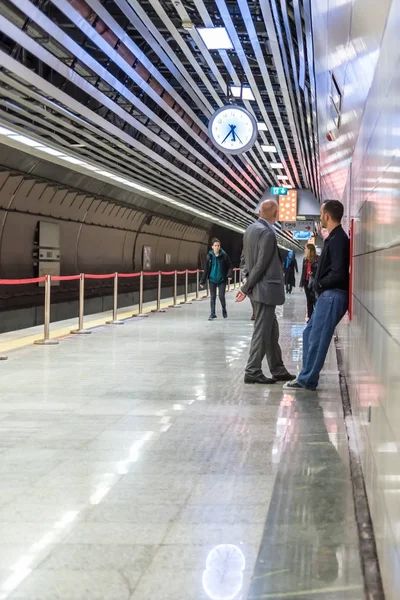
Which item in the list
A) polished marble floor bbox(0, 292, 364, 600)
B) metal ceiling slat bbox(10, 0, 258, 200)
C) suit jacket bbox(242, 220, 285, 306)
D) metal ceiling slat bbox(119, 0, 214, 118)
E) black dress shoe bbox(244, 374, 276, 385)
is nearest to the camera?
polished marble floor bbox(0, 292, 364, 600)

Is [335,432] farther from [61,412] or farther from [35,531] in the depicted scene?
[35,531]

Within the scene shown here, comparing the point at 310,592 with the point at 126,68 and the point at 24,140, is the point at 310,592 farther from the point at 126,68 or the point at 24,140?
the point at 24,140

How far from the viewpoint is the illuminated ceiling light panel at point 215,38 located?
29.3 ft

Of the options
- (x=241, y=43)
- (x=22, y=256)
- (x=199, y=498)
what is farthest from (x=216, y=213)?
(x=199, y=498)

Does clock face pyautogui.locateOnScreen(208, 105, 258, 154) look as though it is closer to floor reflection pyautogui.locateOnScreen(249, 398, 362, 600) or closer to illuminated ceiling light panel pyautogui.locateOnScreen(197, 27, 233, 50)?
illuminated ceiling light panel pyautogui.locateOnScreen(197, 27, 233, 50)

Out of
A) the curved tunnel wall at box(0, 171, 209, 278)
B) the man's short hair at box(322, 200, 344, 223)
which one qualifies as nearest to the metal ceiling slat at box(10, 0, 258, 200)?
the curved tunnel wall at box(0, 171, 209, 278)

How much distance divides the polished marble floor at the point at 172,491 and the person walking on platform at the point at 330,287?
0.49 meters

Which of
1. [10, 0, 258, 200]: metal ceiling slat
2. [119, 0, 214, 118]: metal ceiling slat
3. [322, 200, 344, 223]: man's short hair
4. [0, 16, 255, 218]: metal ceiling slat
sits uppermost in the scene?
[119, 0, 214, 118]: metal ceiling slat

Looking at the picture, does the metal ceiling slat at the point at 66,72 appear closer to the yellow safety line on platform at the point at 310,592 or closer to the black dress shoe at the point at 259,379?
the black dress shoe at the point at 259,379

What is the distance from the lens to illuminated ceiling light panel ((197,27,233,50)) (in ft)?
29.3

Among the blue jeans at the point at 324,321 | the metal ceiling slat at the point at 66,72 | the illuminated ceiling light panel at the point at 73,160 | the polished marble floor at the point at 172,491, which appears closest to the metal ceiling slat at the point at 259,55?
the metal ceiling slat at the point at 66,72

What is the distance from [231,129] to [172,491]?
1017 centimetres

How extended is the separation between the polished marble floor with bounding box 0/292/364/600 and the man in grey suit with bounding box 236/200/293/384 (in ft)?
1.07

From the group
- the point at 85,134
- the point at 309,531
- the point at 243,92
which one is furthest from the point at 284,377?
the point at 85,134
